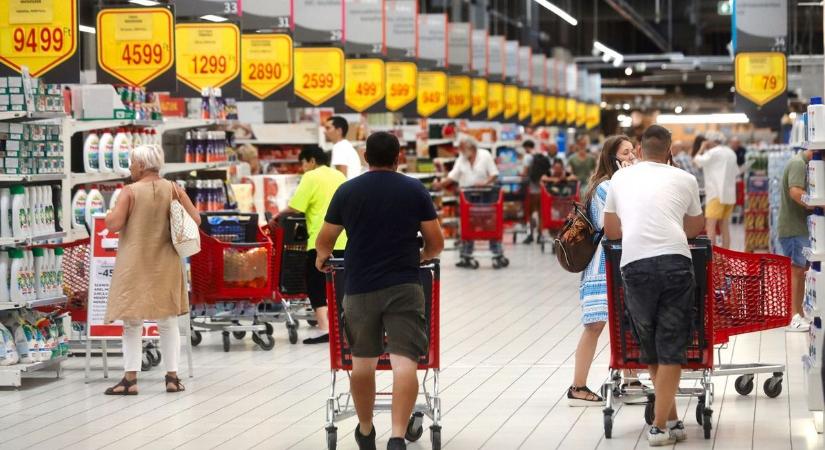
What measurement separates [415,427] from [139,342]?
94.5 inches

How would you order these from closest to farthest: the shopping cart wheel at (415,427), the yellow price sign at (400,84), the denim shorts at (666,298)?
the denim shorts at (666,298)
the shopping cart wheel at (415,427)
the yellow price sign at (400,84)

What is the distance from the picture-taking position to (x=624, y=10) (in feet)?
103

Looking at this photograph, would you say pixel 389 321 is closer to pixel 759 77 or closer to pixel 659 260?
pixel 659 260

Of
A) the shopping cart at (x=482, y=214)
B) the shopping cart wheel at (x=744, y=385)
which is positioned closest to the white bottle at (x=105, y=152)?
the shopping cart wheel at (x=744, y=385)

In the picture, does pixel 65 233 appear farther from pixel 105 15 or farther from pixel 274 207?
pixel 274 207

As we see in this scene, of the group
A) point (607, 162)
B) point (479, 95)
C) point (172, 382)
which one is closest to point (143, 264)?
point (172, 382)

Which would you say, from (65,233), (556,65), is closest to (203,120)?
(65,233)

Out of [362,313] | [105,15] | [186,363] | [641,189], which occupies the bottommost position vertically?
[186,363]

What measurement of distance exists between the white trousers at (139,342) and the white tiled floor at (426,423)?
203 millimetres

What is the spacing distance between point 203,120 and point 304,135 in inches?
196

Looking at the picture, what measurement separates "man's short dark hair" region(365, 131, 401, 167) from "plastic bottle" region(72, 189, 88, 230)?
15.2ft

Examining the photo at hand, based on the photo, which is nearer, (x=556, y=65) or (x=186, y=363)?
(x=186, y=363)

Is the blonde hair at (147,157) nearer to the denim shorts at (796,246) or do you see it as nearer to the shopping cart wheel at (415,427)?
the shopping cart wheel at (415,427)

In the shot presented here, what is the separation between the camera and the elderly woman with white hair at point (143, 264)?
8.51 meters
